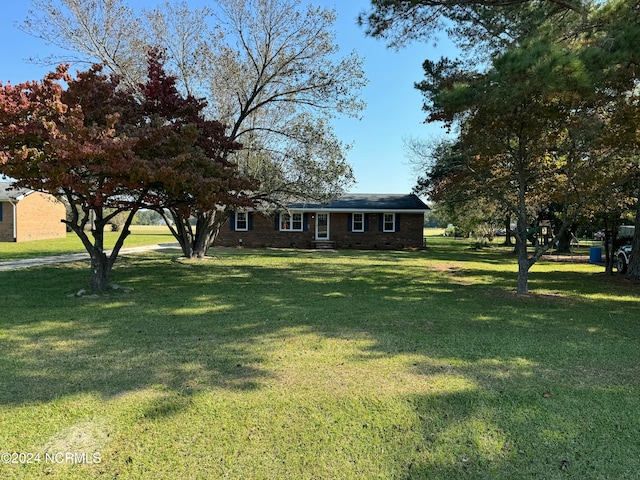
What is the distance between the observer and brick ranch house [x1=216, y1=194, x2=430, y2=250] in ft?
76.1

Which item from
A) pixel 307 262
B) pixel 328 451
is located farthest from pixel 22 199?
pixel 328 451

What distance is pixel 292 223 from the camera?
2334cm

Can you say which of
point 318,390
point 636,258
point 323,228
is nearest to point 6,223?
point 323,228

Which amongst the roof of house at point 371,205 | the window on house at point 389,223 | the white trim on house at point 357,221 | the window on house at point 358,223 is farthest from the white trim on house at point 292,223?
the window on house at point 389,223

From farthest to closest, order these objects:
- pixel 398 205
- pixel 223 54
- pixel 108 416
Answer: pixel 398 205 → pixel 223 54 → pixel 108 416

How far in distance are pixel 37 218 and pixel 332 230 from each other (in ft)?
55.2

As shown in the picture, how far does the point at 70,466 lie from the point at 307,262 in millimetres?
12635

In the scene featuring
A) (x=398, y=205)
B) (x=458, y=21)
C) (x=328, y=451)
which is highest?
(x=458, y=21)

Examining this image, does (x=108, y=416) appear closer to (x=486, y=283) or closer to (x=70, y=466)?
(x=70, y=466)

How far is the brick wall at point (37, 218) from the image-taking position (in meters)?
21.6

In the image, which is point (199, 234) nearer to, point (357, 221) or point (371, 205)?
point (357, 221)

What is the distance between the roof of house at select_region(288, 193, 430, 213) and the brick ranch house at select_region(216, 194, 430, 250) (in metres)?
0.06

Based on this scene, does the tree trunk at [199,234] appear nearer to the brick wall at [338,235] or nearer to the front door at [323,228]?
the brick wall at [338,235]

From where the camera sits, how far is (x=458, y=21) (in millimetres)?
8766
